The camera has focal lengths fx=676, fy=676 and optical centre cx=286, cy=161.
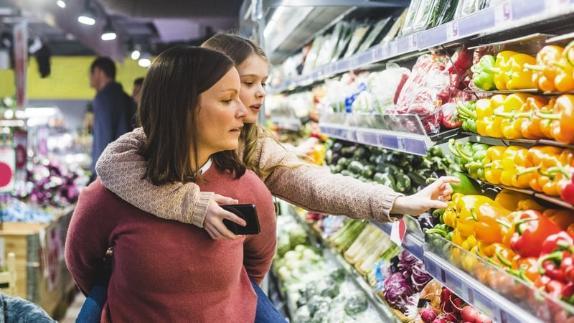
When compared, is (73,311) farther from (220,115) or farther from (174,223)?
(220,115)

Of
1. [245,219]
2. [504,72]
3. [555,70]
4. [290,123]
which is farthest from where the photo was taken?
[290,123]

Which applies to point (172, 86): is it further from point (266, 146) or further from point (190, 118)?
point (266, 146)

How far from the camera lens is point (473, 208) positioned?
190 cm

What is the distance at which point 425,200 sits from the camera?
2.05 metres

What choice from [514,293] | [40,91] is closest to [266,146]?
[514,293]

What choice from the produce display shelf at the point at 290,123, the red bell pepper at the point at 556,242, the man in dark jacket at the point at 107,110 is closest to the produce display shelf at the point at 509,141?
the red bell pepper at the point at 556,242

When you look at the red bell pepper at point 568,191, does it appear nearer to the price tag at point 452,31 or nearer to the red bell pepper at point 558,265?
the red bell pepper at point 558,265

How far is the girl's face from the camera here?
2.29 m

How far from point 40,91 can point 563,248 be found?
18.7 m

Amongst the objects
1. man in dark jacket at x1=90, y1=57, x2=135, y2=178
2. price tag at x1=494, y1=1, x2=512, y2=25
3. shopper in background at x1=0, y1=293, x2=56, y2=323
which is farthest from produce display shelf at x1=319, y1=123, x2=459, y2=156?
man in dark jacket at x1=90, y1=57, x2=135, y2=178

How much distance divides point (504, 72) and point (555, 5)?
0.56 m

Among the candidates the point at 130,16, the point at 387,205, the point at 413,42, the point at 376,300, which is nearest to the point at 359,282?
the point at 376,300

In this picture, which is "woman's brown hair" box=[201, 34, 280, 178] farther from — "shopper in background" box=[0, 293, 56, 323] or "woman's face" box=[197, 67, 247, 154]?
"shopper in background" box=[0, 293, 56, 323]

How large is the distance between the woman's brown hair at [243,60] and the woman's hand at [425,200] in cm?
50
